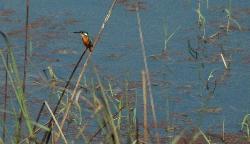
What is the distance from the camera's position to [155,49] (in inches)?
182

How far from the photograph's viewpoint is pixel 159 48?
464 centimetres

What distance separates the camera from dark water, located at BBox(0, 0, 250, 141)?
4.12 metres

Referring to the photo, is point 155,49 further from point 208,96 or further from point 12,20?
point 12,20

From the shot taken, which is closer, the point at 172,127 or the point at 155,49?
the point at 172,127

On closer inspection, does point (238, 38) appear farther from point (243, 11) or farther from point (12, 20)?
point (12, 20)

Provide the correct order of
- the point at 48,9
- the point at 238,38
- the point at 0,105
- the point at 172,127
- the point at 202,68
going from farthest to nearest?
the point at 48,9
the point at 238,38
the point at 202,68
the point at 0,105
the point at 172,127

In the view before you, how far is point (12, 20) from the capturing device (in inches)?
198

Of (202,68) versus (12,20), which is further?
(12,20)

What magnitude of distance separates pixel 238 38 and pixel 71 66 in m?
0.96

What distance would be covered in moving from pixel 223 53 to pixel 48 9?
1.11 m

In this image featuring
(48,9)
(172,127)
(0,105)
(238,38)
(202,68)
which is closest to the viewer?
(172,127)

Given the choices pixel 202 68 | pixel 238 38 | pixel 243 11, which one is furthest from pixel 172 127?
pixel 243 11

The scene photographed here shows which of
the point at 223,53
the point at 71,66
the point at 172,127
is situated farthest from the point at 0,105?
the point at 223,53

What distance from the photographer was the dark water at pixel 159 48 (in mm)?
4125
